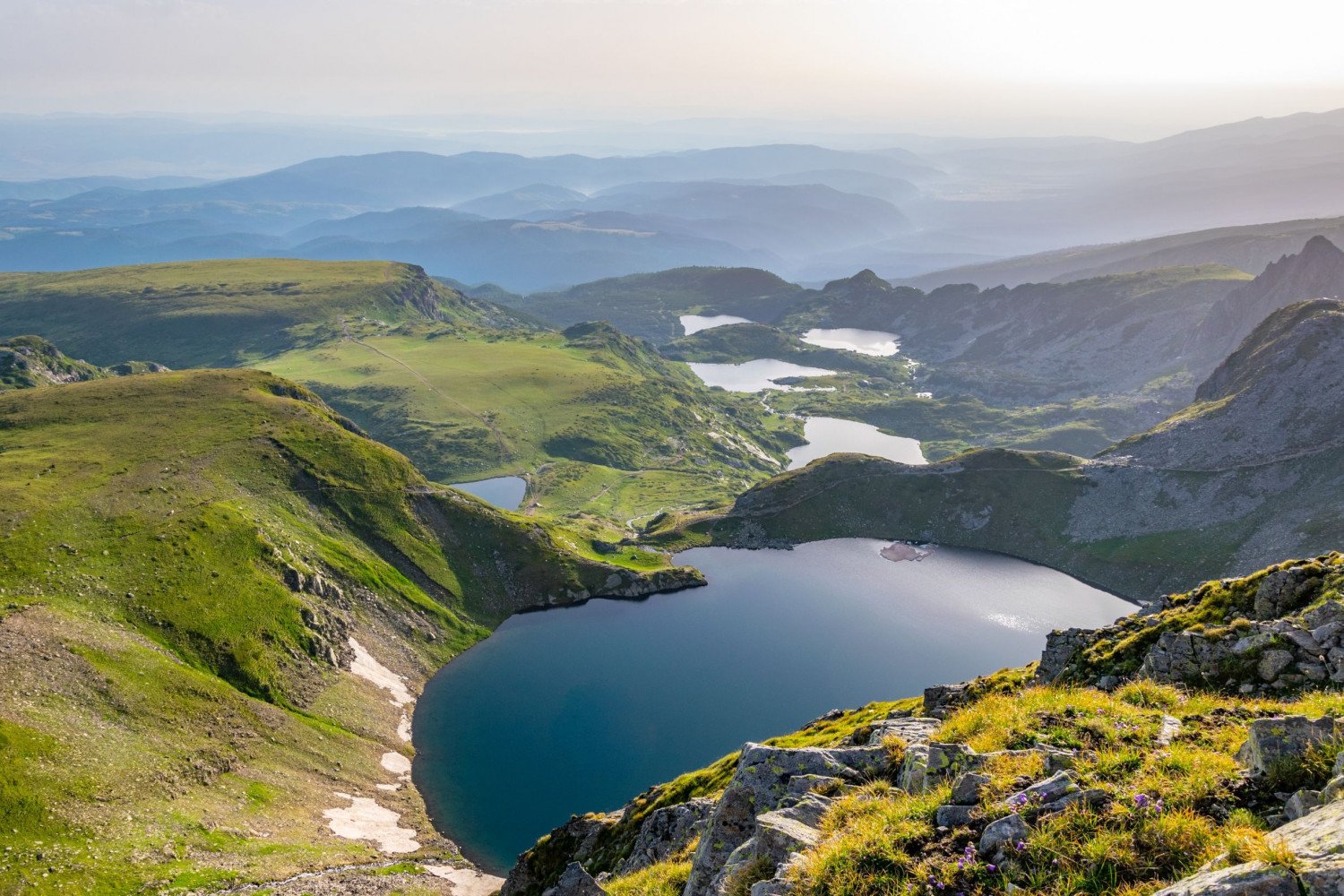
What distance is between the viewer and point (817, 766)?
25.3 metres

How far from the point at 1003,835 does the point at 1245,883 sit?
5.29 m

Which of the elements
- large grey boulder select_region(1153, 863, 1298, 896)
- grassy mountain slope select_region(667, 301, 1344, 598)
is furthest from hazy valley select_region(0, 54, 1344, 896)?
grassy mountain slope select_region(667, 301, 1344, 598)

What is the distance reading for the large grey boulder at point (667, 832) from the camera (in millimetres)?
39281

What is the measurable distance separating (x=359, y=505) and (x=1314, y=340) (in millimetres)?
234411

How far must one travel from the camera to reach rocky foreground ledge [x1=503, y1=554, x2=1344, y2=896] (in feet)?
43.4

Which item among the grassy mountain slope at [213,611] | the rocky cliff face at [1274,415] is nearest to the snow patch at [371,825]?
the grassy mountain slope at [213,611]

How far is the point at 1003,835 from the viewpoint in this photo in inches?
594

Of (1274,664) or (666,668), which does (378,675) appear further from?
(1274,664)

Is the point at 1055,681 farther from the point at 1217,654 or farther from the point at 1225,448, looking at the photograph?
the point at 1225,448

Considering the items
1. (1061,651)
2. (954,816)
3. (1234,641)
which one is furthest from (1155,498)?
(954,816)

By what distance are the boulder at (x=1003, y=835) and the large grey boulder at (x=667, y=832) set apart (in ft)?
84.5

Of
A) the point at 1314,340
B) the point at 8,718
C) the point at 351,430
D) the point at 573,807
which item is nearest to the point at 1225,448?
the point at 1314,340

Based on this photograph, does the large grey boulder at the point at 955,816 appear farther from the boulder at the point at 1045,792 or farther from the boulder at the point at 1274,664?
the boulder at the point at 1274,664

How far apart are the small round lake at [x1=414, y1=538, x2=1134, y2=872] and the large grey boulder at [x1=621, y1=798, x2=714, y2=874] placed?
4558 cm
